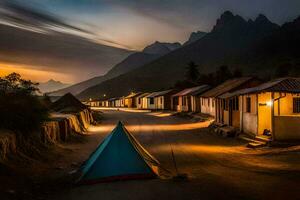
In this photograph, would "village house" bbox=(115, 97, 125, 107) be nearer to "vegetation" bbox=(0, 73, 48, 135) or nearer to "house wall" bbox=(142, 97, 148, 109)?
"house wall" bbox=(142, 97, 148, 109)

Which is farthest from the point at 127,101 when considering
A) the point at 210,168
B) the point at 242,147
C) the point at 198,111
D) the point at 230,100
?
the point at 210,168

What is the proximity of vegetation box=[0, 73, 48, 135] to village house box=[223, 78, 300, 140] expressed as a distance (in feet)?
43.9

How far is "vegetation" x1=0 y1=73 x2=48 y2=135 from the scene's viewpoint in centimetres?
1638

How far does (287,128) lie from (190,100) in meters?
37.0

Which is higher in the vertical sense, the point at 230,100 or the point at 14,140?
the point at 230,100

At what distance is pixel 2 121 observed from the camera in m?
16.0

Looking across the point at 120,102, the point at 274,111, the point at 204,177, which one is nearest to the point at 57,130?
the point at 204,177

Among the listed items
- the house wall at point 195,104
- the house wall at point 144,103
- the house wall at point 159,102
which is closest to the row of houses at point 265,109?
the house wall at point 195,104

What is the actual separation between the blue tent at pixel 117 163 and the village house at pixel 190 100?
135 feet

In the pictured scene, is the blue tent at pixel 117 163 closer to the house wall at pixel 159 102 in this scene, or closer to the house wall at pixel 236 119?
the house wall at pixel 236 119

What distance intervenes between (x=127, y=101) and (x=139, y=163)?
93.7 metres

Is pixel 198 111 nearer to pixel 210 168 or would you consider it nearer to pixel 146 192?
pixel 210 168

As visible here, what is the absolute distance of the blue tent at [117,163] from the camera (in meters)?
12.5

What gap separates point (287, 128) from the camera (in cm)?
2194
